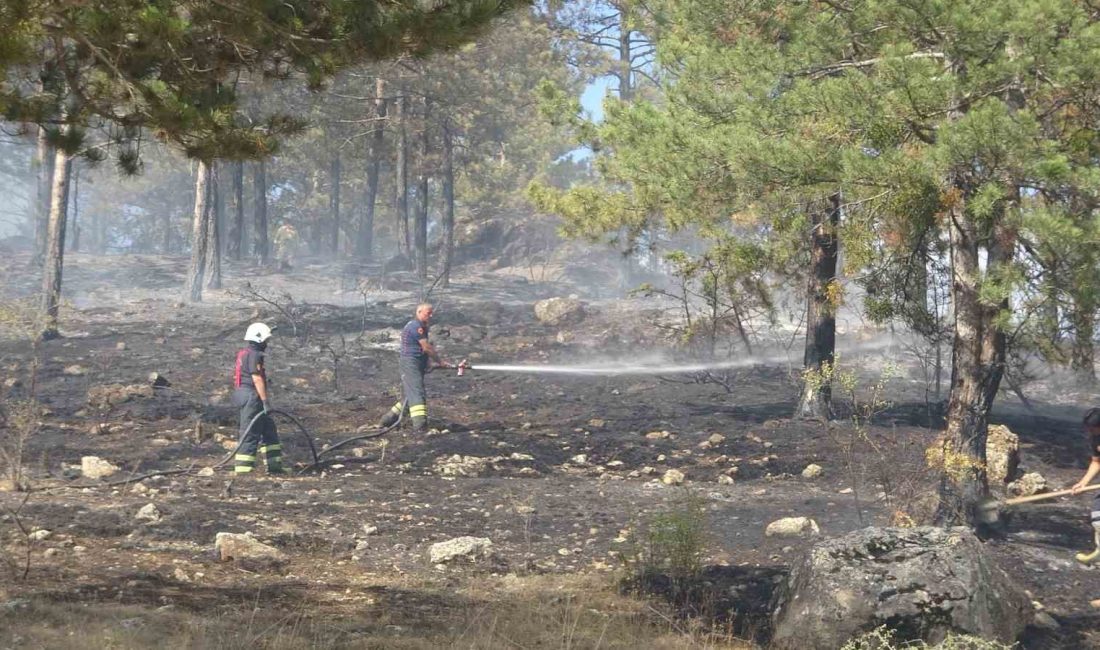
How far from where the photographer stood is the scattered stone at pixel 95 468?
9797 mm

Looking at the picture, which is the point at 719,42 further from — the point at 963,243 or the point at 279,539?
the point at 279,539

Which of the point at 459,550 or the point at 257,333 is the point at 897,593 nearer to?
the point at 459,550

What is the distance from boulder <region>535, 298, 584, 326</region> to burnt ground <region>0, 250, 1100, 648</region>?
3400mm

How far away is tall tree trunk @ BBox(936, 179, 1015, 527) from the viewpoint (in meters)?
8.09

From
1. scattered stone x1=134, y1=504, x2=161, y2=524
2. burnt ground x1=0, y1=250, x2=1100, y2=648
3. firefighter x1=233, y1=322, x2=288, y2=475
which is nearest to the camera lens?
burnt ground x1=0, y1=250, x2=1100, y2=648

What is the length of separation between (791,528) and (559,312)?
1651 centimetres

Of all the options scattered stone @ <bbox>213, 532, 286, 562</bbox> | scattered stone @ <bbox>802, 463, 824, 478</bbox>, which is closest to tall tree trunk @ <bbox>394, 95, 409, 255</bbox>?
scattered stone @ <bbox>802, 463, 824, 478</bbox>

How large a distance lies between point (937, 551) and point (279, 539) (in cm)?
467

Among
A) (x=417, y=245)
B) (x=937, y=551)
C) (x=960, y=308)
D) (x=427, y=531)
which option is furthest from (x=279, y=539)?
(x=417, y=245)

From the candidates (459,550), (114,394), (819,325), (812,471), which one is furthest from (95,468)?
(819,325)

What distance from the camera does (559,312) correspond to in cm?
2481

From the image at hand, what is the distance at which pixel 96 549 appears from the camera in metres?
7.18

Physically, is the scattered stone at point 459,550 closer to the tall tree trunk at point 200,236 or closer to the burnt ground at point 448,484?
the burnt ground at point 448,484

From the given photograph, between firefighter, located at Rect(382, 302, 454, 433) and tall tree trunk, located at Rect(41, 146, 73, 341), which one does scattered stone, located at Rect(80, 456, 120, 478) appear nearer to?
firefighter, located at Rect(382, 302, 454, 433)
